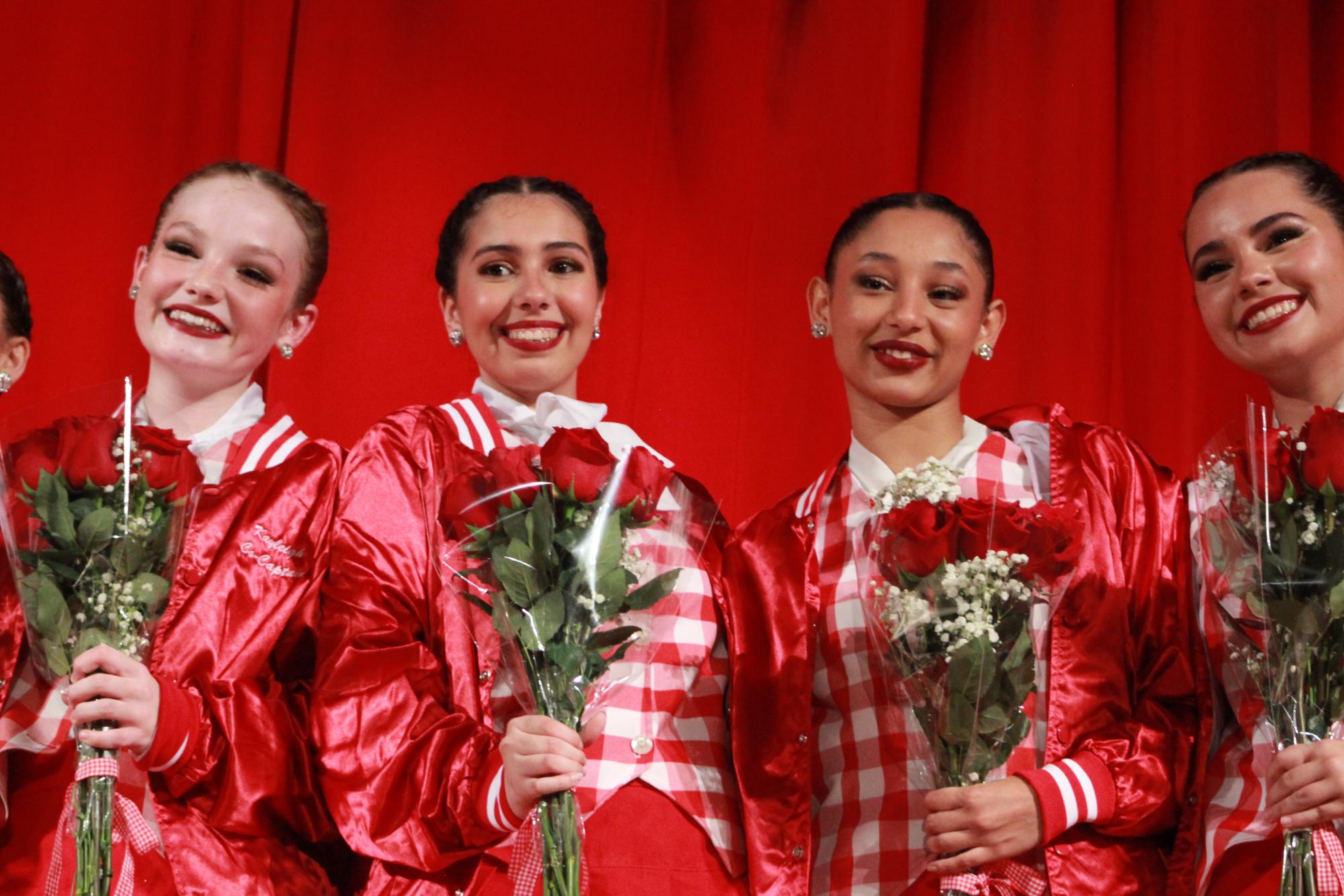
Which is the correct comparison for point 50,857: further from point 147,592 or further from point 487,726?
point 487,726

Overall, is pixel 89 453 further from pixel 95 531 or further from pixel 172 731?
pixel 172 731

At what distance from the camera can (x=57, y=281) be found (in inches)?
133

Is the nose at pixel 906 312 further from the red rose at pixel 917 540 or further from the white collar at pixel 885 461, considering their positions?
the red rose at pixel 917 540

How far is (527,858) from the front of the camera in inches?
78.3

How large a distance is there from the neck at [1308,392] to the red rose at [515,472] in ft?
4.15

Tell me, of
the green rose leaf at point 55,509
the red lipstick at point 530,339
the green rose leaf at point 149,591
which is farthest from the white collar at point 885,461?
the green rose leaf at point 55,509

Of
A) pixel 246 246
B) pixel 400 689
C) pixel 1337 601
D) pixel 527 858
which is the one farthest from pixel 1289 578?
pixel 246 246

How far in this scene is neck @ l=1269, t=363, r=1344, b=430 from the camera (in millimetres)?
2482

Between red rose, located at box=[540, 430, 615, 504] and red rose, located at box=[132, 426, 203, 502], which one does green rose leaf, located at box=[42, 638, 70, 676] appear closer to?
red rose, located at box=[132, 426, 203, 502]

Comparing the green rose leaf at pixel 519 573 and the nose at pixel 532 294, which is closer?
the green rose leaf at pixel 519 573

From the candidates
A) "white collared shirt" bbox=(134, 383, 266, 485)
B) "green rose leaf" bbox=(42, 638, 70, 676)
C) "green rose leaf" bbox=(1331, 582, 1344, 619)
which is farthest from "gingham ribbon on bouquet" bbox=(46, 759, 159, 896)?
"green rose leaf" bbox=(1331, 582, 1344, 619)

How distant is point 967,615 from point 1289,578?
408 mm

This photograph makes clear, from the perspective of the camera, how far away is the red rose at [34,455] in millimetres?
2033

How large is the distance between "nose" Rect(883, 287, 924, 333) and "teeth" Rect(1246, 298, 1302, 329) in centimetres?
53
